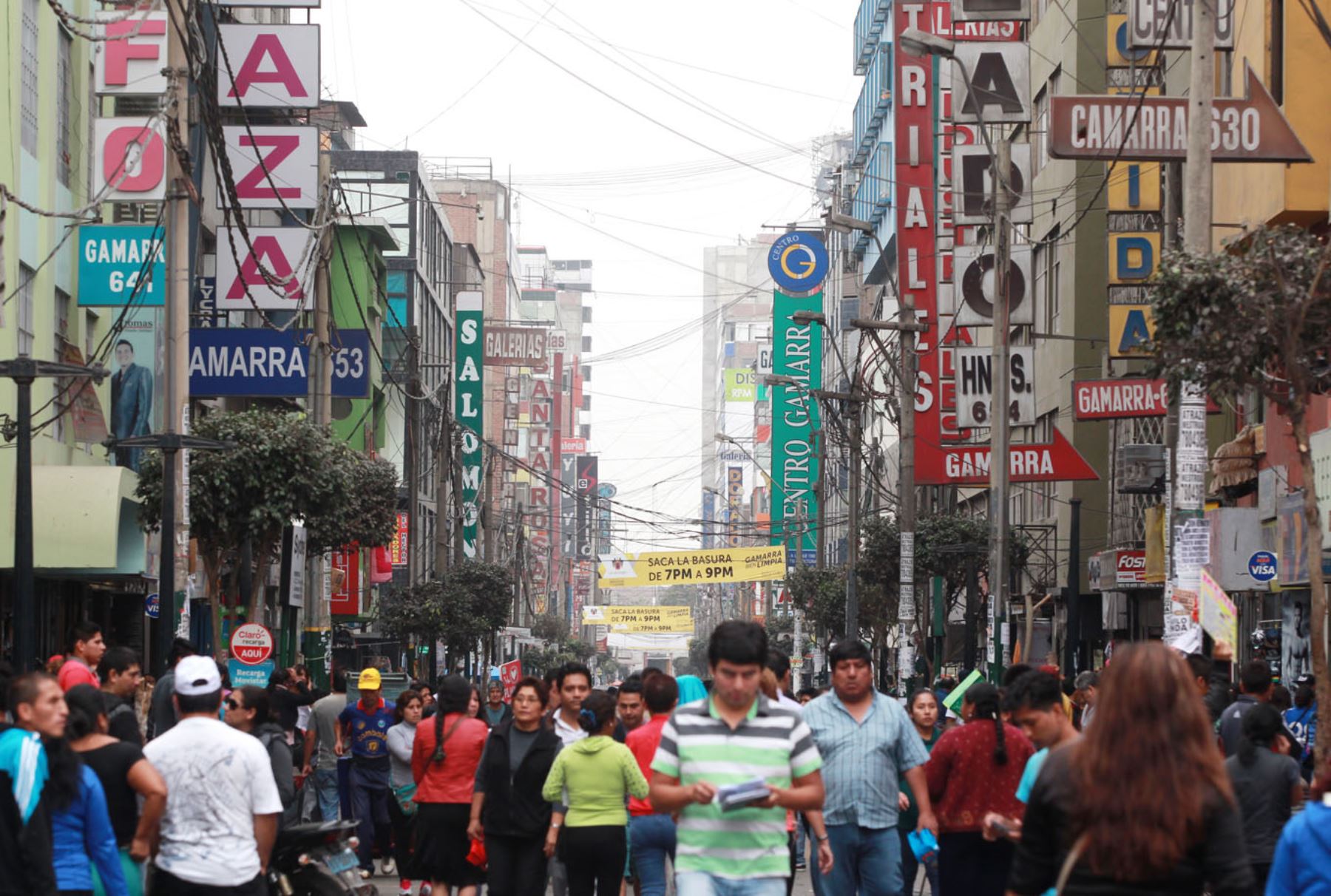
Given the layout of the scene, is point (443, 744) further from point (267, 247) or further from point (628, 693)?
point (267, 247)

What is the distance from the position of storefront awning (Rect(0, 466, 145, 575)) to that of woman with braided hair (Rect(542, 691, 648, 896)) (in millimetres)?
13811

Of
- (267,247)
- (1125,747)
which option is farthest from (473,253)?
(1125,747)

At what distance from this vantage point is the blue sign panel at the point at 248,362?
27.2m

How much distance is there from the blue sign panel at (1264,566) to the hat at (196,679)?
13636 millimetres

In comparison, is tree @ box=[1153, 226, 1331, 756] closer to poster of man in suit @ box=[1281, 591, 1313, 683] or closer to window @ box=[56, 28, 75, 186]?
poster of man in suit @ box=[1281, 591, 1313, 683]

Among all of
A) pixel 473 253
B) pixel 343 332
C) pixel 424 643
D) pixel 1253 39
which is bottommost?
pixel 424 643

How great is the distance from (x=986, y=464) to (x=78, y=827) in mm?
36036

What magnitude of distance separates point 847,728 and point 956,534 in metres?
33.7

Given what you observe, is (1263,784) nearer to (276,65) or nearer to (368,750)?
(368,750)

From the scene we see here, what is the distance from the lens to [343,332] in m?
37.9

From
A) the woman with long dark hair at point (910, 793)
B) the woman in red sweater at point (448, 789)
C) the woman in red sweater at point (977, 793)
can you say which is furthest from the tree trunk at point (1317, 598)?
the woman in red sweater at point (448, 789)

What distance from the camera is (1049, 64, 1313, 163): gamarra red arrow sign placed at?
18234 mm

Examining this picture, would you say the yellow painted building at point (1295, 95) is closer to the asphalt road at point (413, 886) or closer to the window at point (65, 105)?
the asphalt road at point (413, 886)

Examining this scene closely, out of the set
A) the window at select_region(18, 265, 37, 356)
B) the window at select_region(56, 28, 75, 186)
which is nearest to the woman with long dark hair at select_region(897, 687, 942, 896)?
the window at select_region(18, 265, 37, 356)
